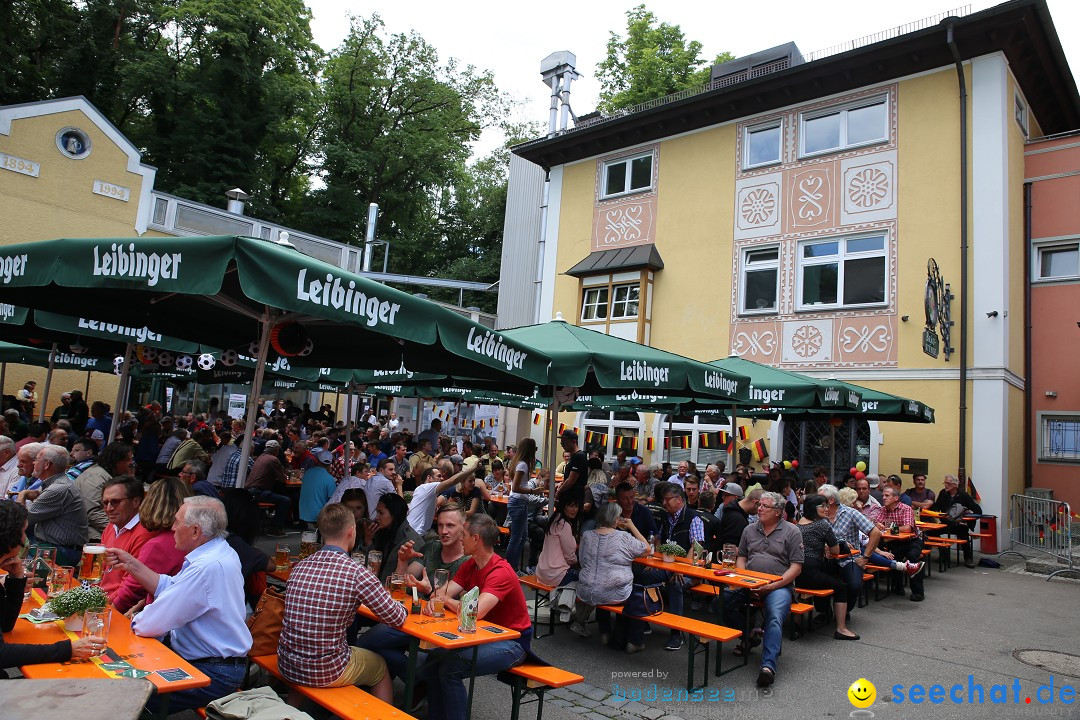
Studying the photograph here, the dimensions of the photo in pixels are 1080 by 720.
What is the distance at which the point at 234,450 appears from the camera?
31.4ft

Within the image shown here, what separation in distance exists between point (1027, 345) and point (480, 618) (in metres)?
15.4

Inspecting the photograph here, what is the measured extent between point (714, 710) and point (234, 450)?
7.10 metres

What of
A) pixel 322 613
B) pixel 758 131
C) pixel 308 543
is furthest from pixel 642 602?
pixel 758 131

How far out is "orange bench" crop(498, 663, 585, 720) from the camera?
4.38 metres

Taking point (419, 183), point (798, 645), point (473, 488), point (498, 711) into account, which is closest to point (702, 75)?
point (419, 183)

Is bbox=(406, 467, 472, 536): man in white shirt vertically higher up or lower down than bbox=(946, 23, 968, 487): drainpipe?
lower down

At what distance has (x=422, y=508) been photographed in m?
7.30

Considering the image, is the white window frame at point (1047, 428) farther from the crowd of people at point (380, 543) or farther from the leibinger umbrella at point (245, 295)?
the leibinger umbrella at point (245, 295)

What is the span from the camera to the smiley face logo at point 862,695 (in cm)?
509

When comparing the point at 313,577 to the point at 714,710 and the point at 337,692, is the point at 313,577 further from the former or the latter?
the point at 714,710

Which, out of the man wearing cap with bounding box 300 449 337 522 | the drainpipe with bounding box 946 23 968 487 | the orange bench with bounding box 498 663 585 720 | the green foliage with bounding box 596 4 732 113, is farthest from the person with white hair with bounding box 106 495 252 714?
the green foliage with bounding box 596 4 732 113

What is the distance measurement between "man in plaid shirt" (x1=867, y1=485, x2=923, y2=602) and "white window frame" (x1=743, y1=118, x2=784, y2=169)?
978 cm

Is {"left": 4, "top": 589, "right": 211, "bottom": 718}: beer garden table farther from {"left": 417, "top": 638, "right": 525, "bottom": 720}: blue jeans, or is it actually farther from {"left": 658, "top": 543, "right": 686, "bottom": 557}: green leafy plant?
{"left": 658, "top": 543, "right": 686, "bottom": 557}: green leafy plant

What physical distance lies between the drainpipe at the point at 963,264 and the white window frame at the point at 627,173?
761 cm
